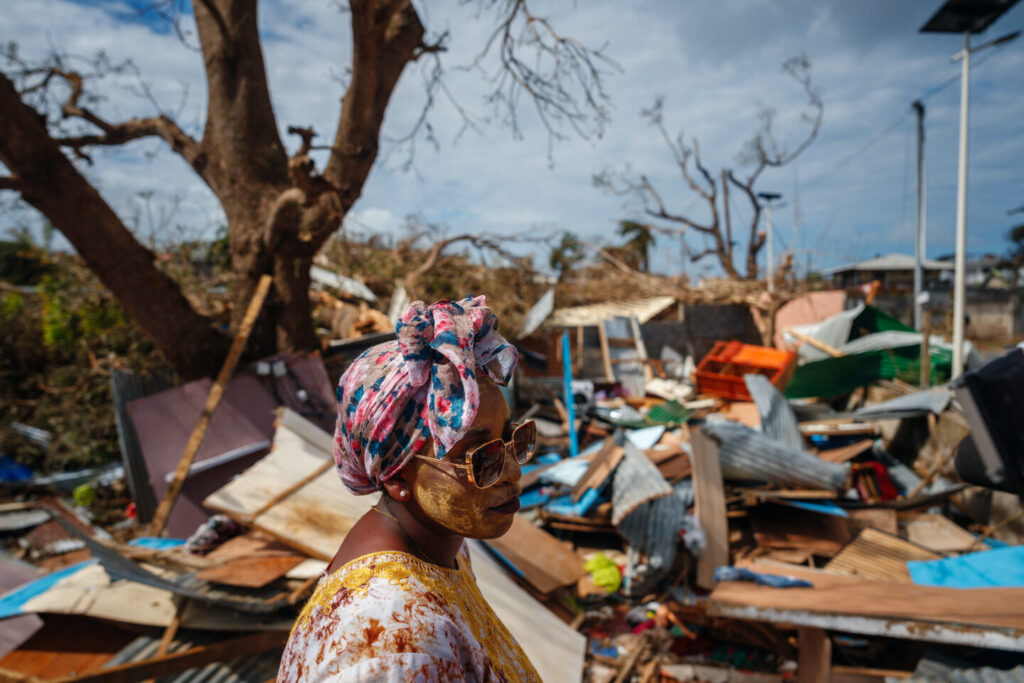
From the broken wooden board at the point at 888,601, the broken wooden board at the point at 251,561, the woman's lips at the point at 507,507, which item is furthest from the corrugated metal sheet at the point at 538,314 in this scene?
the woman's lips at the point at 507,507

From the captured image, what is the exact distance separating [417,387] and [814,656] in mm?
2928

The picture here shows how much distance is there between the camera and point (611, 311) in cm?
1332

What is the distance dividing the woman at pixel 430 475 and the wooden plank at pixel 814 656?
2216mm

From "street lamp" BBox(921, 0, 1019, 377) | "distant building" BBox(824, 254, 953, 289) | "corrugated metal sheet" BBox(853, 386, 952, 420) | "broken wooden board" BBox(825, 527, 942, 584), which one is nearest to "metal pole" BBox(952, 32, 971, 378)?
"street lamp" BBox(921, 0, 1019, 377)

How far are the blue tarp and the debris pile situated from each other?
2cm

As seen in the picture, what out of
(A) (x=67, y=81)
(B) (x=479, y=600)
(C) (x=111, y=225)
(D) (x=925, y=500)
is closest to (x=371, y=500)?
(B) (x=479, y=600)

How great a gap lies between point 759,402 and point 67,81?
9.51 metres

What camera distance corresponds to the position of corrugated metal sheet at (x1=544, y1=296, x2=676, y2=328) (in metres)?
12.7

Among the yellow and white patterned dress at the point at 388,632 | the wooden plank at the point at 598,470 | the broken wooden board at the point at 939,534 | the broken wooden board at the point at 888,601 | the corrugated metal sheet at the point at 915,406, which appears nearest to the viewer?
the yellow and white patterned dress at the point at 388,632

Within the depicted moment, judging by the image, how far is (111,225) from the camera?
4.98 m

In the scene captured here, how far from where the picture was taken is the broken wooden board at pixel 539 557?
4.13 metres

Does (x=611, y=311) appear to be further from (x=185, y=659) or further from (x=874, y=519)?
(x=185, y=659)

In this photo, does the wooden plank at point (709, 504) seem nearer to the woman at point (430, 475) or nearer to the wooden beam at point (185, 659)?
the wooden beam at point (185, 659)

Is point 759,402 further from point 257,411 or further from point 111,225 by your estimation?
point 111,225
